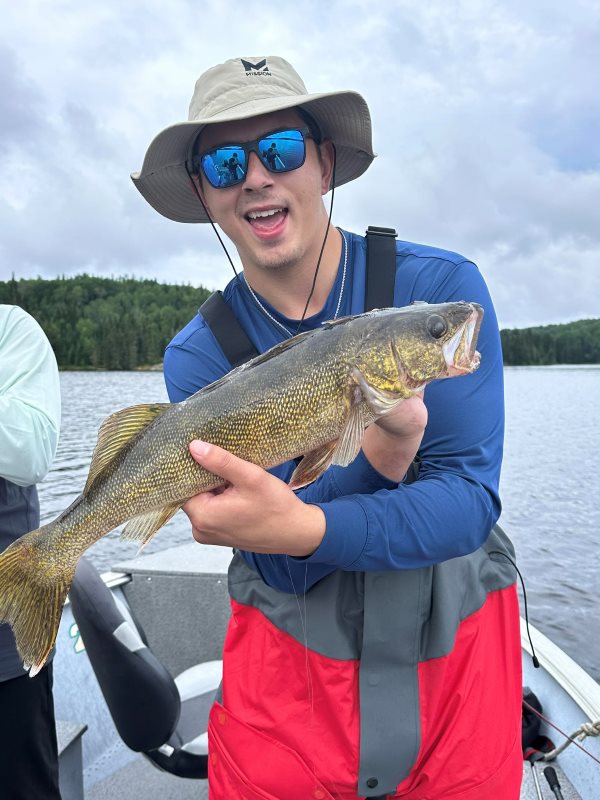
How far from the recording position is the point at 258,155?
9.11 ft

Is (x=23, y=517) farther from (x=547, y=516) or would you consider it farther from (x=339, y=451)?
(x=547, y=516)

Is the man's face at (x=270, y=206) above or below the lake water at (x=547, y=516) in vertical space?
above

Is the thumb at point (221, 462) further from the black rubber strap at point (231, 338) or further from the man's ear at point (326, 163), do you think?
the man's ear at point (326, 163)

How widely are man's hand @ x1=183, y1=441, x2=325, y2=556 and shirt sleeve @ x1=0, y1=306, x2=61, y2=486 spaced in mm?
1259

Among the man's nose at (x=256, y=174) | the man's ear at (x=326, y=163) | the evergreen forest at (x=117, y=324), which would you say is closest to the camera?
the man's nose at (x=256, y=174)

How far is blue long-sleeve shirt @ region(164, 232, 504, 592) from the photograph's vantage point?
225cm

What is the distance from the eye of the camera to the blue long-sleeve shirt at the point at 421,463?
225cm

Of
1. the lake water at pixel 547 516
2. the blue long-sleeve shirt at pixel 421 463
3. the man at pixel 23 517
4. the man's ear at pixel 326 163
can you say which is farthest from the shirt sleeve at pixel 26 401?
the lake water at pixel 547 516

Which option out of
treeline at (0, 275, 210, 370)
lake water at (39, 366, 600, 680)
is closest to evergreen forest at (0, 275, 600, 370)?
treeline at (0, 275, 210, 370)

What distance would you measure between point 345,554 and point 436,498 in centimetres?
39

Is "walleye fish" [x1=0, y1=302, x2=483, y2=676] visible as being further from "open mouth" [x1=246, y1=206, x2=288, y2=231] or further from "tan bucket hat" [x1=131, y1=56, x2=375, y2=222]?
"tan bucket hat" [x1=131, y1=56, x2=375, y2=222]

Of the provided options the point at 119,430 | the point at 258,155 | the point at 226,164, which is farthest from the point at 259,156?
the point at 119,430

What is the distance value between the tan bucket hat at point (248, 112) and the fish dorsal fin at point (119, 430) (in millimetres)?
1281

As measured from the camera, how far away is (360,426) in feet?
7.97
